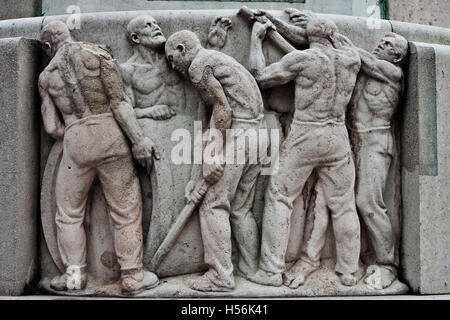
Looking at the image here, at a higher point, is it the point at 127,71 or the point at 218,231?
the point at 127,71

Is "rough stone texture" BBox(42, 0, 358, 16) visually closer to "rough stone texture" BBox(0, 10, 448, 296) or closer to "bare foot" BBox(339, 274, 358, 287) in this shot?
"rough stone texture" BBox(0, 10, 448, 296)

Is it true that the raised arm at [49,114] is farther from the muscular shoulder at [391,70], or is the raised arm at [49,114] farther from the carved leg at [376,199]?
the muscular shoulder at [391,70]

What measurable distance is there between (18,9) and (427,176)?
160 inches

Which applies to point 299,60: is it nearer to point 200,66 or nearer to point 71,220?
point 200,66

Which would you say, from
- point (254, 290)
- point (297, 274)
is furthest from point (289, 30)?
point (254, 290)

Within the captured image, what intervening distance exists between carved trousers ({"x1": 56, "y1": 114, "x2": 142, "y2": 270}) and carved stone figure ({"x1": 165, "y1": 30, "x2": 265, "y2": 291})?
511mm

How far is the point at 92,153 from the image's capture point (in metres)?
4.59

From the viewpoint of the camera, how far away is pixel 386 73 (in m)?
4.78

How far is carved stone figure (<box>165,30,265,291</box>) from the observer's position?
Answer: 181 inches

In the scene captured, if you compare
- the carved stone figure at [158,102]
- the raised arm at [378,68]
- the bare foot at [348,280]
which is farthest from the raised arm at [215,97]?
the bare foot at [348,280]

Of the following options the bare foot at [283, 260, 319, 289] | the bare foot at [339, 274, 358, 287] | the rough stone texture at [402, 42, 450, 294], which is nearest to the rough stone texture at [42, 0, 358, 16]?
the rough stone texture at [402, 42, 450, 294]

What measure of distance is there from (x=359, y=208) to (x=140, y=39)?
228 centimetres

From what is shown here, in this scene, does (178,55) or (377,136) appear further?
(377,136)

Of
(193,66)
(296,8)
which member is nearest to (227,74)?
(193,66)
